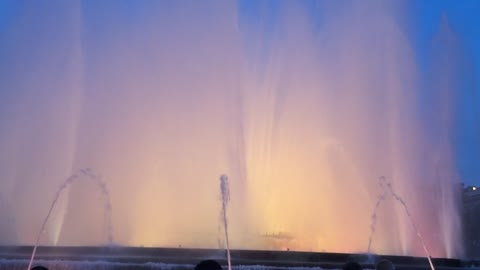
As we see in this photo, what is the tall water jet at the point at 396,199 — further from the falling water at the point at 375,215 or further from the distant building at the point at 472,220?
the distant building at the point at 472,220

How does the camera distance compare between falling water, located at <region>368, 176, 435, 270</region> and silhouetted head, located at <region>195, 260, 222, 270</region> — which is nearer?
silhouetted head, located at <region>195, 260, 222, 270</region>

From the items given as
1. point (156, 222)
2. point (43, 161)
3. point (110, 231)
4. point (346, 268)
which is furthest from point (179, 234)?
point (346, 268)

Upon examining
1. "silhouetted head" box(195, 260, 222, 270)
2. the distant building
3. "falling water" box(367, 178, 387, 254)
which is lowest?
the distant building

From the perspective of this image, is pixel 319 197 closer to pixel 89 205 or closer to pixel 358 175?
pixel 358 175

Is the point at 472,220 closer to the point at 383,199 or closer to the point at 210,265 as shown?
the point at 383,199

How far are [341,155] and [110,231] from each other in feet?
27.1

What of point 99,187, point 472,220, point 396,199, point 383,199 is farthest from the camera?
point 472,220

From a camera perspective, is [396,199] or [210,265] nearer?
[210,265]

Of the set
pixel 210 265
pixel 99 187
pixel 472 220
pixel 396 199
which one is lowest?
pixel 472 220

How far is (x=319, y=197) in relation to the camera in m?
20.6

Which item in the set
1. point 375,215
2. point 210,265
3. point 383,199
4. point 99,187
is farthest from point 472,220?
point 210,265

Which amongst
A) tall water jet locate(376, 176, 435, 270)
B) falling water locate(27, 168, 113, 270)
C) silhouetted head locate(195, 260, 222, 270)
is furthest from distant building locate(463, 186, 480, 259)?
silhouetted head locate(195, 260, 222, 270)

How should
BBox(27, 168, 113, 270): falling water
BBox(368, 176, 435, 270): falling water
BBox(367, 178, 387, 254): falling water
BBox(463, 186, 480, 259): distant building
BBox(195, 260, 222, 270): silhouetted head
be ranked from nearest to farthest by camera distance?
BBox(195, 260, 222, 270): silhouetted head < BBox(368, 176, 435, 270): falling water < BBox(367, 178, 387, 254): falling water < BBox(27, 168, 113, 270): falling water < BBox(463, 186, 480, 259): distant building

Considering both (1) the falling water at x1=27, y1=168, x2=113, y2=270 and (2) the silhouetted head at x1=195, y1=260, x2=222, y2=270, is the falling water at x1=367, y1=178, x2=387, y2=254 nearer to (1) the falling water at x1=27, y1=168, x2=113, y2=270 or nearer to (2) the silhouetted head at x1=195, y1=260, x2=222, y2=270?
(1) the falling water at x1=27, y1=168, x2=113, y2=270
